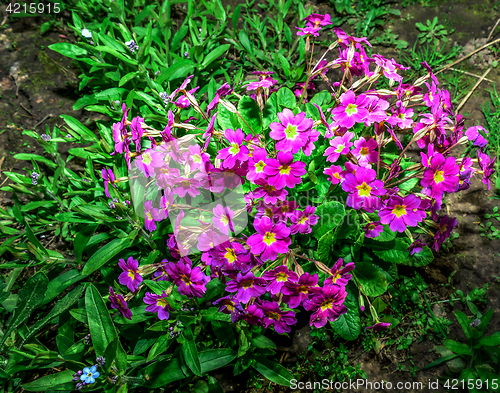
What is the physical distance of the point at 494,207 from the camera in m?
3.17

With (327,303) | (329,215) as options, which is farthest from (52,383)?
(329,215)

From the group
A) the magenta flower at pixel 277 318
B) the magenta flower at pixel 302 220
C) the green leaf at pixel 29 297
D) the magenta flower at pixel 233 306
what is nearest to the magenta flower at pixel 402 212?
the magenta flower at pixel 302 220

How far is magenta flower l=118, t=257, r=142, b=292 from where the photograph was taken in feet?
7.01

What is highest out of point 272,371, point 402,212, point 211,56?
point 211,56

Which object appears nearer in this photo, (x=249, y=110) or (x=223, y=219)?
(x=223, y=219)

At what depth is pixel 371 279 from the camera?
94.4 inches

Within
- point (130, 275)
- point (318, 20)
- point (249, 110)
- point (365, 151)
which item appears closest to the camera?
point (365, 151)

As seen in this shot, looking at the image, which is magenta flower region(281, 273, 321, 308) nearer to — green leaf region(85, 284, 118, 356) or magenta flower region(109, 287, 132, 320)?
magenta flower region(109, 287, 132, 320)

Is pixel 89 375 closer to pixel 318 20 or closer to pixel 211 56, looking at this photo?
pixel 318 20

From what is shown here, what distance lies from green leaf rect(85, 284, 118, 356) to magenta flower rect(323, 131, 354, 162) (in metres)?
1.82

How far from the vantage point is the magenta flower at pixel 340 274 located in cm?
190

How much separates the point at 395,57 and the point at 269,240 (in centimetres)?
328

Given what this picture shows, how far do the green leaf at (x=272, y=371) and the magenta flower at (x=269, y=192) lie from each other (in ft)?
4.23

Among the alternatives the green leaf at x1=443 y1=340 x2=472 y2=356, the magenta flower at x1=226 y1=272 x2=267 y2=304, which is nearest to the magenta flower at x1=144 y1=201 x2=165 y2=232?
the magenta flower at x1=226 y1=272 x2=267 y2=304
